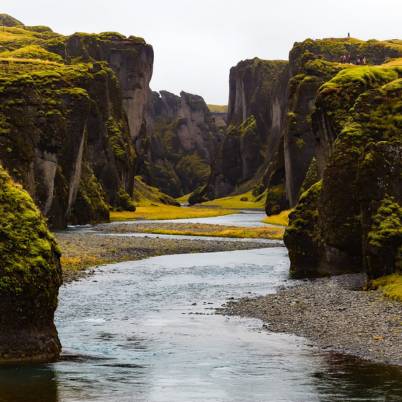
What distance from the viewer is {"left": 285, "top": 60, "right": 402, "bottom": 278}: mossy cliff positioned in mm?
49969

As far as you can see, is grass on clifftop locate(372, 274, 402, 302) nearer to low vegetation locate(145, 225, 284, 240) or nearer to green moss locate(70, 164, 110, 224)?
low vegetation locate(145, 225, 284, 240)

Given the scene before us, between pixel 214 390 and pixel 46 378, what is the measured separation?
21.3ft

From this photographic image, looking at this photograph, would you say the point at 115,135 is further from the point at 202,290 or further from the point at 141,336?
the point at 141,336

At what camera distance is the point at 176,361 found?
31484 millimetres

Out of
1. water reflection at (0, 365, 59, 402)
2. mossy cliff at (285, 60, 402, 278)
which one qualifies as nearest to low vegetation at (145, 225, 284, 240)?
mossy cliff at (285, 60, 402, 278)

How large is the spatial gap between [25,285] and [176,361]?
7.25m

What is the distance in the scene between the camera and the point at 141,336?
1441 inches

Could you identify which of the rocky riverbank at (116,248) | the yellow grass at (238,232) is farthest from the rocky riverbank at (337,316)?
the yellow grass at (238,232)

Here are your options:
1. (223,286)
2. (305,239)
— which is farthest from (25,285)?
(305,239)

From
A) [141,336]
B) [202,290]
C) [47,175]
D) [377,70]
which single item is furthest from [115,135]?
[141,336]

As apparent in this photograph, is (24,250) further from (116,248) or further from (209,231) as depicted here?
(209,231)

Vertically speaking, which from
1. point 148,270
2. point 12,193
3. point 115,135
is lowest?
point 148,270

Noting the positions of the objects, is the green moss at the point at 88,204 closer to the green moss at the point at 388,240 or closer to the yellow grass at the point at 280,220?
the yellow grass at the point at 280,220

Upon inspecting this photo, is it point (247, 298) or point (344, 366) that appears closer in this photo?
point (344, 366)
